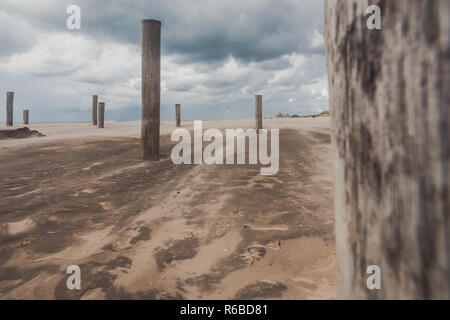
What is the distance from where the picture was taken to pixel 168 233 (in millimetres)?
2652

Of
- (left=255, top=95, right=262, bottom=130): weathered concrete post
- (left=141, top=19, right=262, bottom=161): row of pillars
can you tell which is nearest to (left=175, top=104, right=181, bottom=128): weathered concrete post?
(left=255, top=95, right=262, bottom=130): weathered concrete post

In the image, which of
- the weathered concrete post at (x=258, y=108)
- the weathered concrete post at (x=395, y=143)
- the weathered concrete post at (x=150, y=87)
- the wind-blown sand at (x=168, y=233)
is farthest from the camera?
the weathered concrete post at (x=258, y=108)

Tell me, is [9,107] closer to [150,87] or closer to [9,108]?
[9,108]

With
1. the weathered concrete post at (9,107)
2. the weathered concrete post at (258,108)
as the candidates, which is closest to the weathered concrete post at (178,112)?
the weathered concrete post at (258,108)

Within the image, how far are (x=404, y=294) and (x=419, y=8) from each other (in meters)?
0.59

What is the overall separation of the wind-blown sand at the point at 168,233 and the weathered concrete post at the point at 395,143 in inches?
50.1

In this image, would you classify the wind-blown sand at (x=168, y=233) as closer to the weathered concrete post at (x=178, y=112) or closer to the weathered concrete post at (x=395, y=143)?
the weathered concrete post at (x=395, y=143)

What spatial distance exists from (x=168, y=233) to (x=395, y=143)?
2.39 metres

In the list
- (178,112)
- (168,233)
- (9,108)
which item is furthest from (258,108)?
(9,108)

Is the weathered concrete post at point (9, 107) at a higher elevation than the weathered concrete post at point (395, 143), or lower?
higher

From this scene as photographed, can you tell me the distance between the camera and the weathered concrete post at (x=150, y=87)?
18.3 ft

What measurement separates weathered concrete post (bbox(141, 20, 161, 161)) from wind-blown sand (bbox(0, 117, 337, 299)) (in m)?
1.12

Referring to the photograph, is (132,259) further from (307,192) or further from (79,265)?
(307,192)

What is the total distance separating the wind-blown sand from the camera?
188 centimetres
